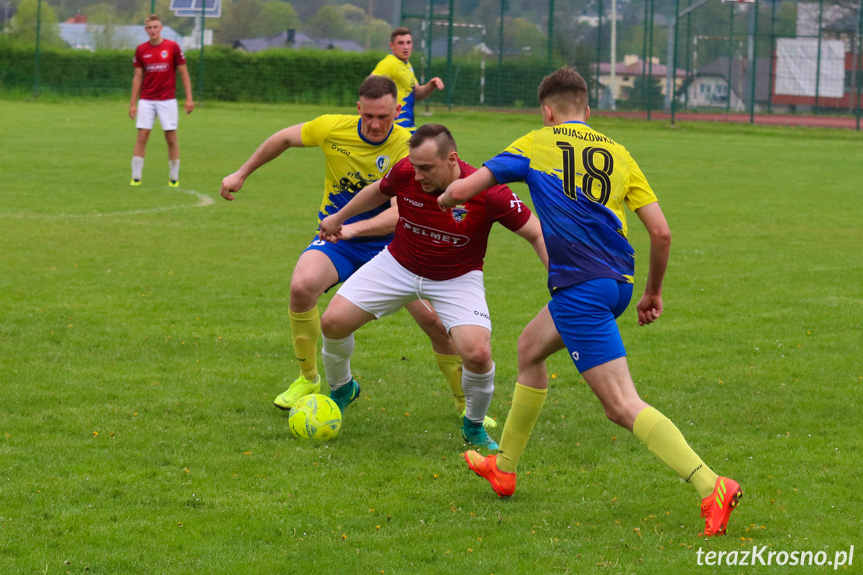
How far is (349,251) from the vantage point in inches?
270

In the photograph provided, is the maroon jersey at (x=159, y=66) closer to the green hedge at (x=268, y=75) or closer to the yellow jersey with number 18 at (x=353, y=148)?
the yellow jersey with number 18 at (x=353, y=148)

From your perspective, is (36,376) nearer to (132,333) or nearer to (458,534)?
(132,333)

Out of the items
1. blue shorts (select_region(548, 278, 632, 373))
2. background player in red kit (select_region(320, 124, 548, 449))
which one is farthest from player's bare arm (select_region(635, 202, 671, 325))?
background player in red kit (select_region(320, 124, 548, 449))

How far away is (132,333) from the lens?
8.09 metres

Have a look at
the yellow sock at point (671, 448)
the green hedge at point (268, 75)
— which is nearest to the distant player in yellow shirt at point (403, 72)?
the yellow sock at point (671, 448)

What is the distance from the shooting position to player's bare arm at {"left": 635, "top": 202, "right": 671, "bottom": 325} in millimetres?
4598

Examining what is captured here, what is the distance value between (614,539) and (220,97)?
1410 inches

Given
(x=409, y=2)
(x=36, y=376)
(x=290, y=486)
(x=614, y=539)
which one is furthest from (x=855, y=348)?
(x=409, y=2)

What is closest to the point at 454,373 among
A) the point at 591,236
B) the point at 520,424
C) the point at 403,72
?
the point at 520,424

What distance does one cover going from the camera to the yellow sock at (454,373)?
6.58 m

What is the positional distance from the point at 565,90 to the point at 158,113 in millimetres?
13189

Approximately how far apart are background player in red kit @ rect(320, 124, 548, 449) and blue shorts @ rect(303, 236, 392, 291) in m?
0.62

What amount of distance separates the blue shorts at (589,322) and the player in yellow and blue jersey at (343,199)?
5.95ft

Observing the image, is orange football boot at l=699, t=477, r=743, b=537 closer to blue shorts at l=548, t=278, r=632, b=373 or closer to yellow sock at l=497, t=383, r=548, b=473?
blue shorts at l=548, t=278, r=632, b=373
